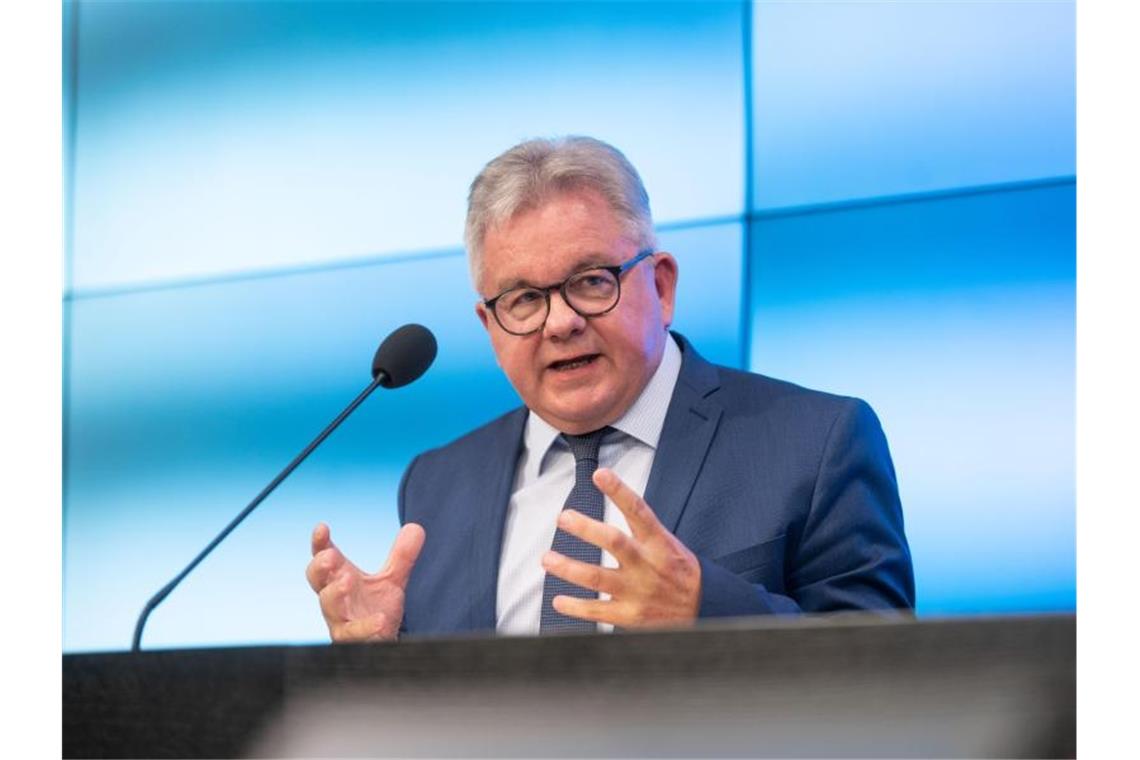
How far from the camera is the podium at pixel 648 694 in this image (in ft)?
3.24

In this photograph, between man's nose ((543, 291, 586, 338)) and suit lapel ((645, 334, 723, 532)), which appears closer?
suit lapel ((645, 334, 723, 532))

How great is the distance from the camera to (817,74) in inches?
96.5

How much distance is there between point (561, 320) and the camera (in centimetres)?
215

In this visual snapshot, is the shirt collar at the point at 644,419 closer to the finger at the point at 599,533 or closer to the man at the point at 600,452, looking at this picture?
the man at the point at 600,452

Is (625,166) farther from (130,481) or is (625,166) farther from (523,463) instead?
(130,481)

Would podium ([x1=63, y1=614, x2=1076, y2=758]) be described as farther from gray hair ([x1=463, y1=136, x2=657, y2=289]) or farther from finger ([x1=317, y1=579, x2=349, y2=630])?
gray hair ([x1=463, y1=136, x2=657, y2=289])

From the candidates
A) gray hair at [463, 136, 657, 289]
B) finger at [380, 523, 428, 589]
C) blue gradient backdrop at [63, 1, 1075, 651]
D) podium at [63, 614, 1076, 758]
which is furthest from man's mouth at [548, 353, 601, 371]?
podium at [63, 614, 1076, 758]

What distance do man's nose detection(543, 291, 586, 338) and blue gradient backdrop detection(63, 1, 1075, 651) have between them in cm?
36

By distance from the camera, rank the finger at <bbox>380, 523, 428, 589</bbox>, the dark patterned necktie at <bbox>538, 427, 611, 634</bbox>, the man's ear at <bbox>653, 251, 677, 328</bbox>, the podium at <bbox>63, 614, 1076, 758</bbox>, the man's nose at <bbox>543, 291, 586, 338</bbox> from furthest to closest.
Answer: the man's ear at <bbox>653, 251, 677, 328</bbox> → the man's nose at <bbox>543, 291, 586, 338</bbox> → the dark patterned necktie at <bbox>538, 427, 611, 634</bbox> → the finger at <bbox>380, 523, 428, 589</bbox> → the podium at <bbox>63, 614, 1076, 758</bbox>

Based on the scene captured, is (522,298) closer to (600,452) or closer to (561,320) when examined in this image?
(561,320)

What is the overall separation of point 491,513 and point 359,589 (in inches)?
15.5

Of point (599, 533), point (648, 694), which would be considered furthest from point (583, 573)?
point (648, 694)

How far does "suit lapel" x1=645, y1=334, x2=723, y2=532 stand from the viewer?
2029 millimetres
